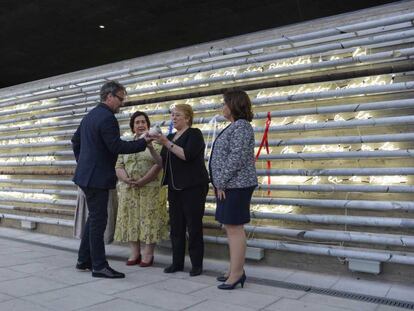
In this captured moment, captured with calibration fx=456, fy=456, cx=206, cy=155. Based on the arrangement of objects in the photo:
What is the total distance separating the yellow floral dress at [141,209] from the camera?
14.8 feet

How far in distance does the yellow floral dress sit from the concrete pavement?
320 mm

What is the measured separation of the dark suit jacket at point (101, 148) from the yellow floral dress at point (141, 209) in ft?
1.42

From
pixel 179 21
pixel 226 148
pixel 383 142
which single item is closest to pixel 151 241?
pixel 226 148

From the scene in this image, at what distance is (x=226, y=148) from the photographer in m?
3.68

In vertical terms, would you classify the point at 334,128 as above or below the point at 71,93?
below

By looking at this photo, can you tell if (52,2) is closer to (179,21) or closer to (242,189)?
(179,21)

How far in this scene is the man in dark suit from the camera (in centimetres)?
401

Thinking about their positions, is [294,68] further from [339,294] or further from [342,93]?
[339,294]

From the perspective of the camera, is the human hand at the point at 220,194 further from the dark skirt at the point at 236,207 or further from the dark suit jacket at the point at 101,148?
the dark suit jacket at the point at 101,148

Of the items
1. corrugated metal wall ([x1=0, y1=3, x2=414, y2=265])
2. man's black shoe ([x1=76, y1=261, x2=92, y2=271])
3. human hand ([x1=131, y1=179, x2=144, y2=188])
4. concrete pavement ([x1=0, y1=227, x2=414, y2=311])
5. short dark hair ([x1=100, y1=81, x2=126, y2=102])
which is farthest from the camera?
human hand ([x1=131, y1=179, x2=144, y2=188])

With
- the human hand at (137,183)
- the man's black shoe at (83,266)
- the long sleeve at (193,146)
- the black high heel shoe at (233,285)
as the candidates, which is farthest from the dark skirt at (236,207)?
the man's black shoe at (83,266)

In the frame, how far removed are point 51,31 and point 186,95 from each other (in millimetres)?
10023

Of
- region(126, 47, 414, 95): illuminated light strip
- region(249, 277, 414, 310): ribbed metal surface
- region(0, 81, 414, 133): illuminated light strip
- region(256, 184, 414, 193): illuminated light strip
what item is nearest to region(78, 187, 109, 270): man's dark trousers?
region(249, 277, 414, 310): ribbed metal surface

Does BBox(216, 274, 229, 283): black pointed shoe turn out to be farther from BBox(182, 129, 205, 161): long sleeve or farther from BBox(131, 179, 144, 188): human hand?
BBox(131, 179, 144, 188): human hand
